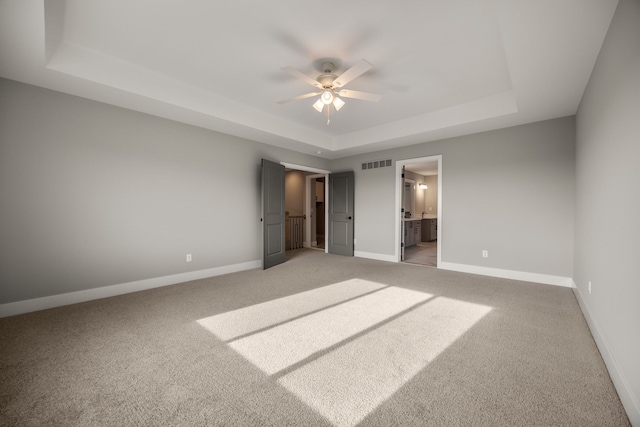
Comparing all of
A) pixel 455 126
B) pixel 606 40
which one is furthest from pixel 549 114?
pixel 606 40

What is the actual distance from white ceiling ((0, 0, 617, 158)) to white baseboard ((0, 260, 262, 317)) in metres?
2.47

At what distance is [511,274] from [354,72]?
411 centimetres

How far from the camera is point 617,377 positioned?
1.64 meters

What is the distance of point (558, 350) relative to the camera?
83.7 inches

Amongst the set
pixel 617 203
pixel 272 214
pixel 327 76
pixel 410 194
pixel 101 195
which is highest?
pixel 327 76

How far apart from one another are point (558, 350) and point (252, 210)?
4.66 m

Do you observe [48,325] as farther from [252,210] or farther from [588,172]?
[588,172]

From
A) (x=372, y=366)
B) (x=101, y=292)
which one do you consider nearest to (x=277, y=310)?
(x=372, y=366)

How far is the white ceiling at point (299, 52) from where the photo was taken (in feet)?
7.06

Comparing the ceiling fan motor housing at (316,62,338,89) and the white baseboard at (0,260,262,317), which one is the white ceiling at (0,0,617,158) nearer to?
the ceiling fan motor housing at (316,62,338,89)

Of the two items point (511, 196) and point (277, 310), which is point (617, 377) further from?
point (511, 196)

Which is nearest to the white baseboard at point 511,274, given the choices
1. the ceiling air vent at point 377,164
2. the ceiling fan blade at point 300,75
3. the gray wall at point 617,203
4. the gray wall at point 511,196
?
the gray wall at point 511,196

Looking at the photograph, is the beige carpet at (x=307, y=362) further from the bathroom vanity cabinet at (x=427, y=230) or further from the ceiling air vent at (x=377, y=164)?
the bathroom vanity cabinet at (x=427, y=230)

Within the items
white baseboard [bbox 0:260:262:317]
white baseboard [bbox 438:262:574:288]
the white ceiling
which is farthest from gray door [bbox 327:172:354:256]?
white baseboard [bbox 0:260:262:317]
